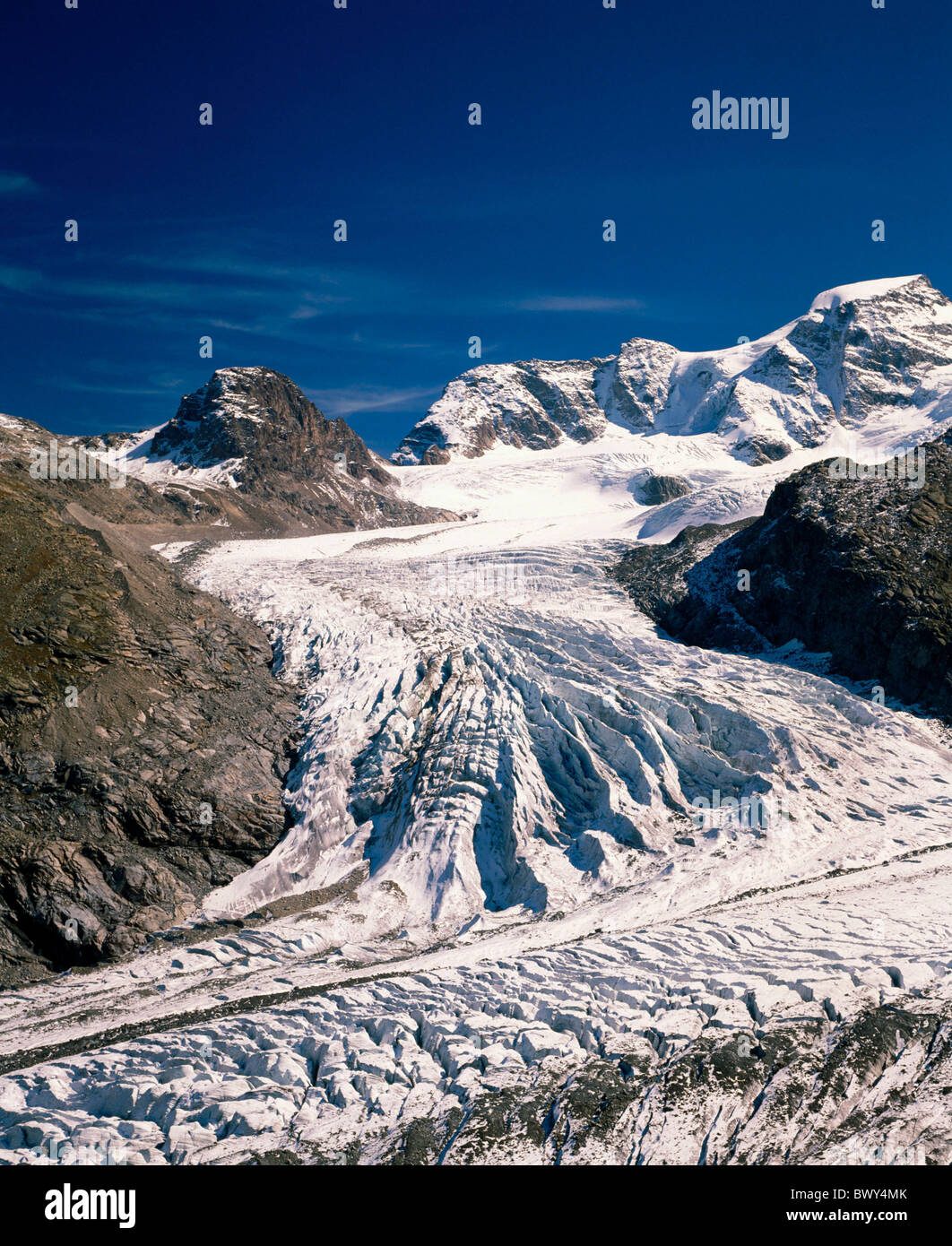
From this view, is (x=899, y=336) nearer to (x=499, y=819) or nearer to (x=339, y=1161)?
(x=499, y=819)

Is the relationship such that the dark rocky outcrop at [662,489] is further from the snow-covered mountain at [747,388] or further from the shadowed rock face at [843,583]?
the shadowed rock face at [843,583]

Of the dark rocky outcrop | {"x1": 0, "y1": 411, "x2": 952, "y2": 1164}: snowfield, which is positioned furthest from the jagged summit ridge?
{"x1": 0, "y1": 411, "x2": 952, "y2": 1164}: snowfield

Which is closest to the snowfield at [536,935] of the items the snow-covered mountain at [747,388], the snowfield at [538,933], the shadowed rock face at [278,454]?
the snowfield at [538,933]

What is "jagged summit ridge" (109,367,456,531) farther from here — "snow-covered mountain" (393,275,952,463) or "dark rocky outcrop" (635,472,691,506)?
"snow-covered mountain" (393,275,952,463)

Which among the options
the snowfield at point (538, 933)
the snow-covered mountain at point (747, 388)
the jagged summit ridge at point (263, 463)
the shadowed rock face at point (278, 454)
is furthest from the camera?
the snow-covered mountain at point (747, 388)

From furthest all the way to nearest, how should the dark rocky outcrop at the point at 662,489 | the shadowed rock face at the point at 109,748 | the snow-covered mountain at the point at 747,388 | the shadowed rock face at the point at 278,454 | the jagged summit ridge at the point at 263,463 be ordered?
the snow-covered mountain at the point at 747,388
the dark rocky outcrop at the point at 662,489
the shadowed rock face at the point at 278,454
the jagged summit ridge at the point at 263,463
the shadowed rock face at the point at 109,748

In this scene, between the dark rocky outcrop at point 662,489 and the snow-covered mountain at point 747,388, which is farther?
the snow-covered mountain at point 747,388
